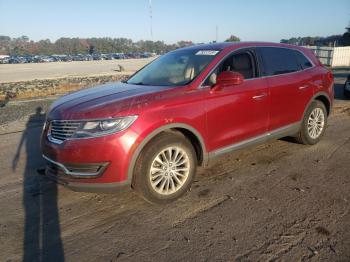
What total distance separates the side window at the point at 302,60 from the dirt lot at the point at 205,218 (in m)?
1.55

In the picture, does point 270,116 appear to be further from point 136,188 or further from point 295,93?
point 136,188

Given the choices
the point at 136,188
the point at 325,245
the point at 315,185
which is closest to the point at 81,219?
the point at 136,188

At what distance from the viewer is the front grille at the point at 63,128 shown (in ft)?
12.0

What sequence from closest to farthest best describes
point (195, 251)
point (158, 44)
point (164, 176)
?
1. point (195, 251)
2. point (164, 176)
3. point (158, 44)

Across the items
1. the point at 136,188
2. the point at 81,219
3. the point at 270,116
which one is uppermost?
the point at 270,116

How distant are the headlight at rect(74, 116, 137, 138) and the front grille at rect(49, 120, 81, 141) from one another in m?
0.09

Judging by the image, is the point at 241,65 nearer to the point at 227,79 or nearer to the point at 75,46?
the point at 227,79

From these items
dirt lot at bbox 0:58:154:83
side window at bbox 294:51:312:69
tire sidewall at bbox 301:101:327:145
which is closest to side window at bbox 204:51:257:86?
side window at bbox 294:51:312:69

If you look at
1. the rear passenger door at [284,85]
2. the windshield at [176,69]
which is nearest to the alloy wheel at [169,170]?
the windshield at [176,69]

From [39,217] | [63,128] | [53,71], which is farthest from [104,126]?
[53,71]

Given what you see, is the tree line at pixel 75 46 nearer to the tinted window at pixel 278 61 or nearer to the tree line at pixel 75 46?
the tree line at pixel 75 46

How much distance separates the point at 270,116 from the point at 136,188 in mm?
2313

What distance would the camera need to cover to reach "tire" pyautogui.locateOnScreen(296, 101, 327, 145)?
5.74 metres

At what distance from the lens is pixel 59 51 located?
138 metres
